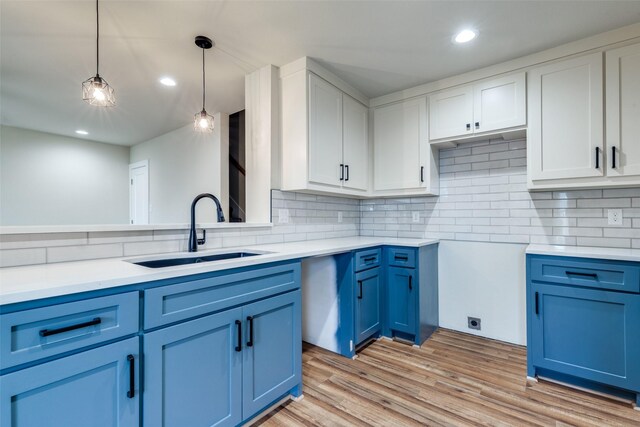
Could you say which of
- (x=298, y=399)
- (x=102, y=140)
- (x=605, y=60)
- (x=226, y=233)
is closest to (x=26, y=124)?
(x=102, y=140)

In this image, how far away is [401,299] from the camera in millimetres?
2641

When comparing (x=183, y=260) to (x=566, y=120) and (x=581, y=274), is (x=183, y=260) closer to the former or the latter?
(x=581, y=274)

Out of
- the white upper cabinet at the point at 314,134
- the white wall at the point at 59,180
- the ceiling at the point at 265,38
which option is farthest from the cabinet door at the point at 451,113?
the white wall at the point at 59,180

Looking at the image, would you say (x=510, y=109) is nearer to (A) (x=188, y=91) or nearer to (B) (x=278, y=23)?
(B) (x=278, y=23)

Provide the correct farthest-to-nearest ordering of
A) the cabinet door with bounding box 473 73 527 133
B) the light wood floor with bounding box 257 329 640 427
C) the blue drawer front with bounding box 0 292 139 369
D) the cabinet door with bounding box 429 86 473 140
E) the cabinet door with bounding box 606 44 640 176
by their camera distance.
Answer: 1. the cabinet door with bounding box 429 86 473 140
2. the cabinet door with bounding box 473 73 527 133
3. the cabinet door with bounding box 606 44 640 176
4. the light wood floor with bounding box 257 329 640 427
5. the blue drawer front with bounding box 0 292 139 369

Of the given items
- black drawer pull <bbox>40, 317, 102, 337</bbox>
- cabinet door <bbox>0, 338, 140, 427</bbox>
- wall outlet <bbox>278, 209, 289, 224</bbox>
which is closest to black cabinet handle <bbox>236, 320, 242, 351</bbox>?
cabinet door <bbox>0, 338, 140, 427</bbox>

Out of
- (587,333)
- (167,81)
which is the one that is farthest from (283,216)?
(587,333)

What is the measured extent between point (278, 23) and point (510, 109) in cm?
191

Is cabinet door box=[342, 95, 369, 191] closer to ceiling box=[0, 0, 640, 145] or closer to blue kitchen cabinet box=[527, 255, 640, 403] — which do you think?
ceiling box=[0, 0, 640, 145]

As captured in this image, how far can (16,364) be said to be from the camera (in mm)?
906

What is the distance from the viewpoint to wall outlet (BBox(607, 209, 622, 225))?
226cm

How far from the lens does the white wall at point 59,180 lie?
4000 mm

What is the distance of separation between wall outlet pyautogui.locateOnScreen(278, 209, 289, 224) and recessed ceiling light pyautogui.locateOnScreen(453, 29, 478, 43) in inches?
72.9

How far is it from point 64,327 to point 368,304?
204 centimetres
